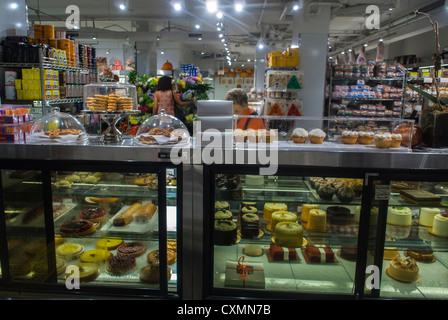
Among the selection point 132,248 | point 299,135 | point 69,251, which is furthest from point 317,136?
point 69,251

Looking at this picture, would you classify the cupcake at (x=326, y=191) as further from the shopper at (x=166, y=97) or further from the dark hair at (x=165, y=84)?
the dark hair at (x=165, y=84)

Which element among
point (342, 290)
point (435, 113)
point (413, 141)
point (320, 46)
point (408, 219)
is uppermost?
point (320, 46)

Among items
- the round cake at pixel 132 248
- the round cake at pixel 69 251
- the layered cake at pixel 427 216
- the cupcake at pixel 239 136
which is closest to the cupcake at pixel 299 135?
the cupcake at pixel 239 136

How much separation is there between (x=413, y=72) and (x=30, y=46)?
1005 cm

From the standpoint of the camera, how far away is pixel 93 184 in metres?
2.43

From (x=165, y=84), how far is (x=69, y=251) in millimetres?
3489

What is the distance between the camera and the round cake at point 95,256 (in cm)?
245

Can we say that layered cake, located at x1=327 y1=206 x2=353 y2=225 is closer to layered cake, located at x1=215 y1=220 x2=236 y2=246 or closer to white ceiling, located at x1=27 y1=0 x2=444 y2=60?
layered cake, located at x1=215 y1=220 x2=236 y2=246

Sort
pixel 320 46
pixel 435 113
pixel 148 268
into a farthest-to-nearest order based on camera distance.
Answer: pixel 320 46
pixel 148 268
pixel 435 113

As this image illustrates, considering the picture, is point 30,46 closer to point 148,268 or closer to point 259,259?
point 148,268

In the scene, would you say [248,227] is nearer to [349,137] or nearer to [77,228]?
[349,137]

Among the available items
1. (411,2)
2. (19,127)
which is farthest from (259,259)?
(411,2)

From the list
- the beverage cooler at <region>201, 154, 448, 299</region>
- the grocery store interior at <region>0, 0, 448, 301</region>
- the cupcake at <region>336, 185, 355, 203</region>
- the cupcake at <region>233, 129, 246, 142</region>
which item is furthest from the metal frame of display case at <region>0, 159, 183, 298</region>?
the cupcake at <region>336, 185, 355, 203</region>

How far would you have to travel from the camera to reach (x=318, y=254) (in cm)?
244
